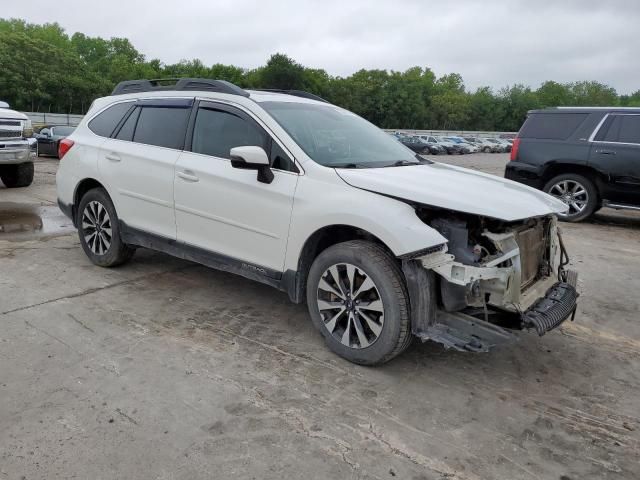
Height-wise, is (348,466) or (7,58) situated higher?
(7,58)

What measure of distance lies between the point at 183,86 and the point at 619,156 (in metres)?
6.87

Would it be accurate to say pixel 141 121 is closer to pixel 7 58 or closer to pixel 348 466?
pixel 348 466

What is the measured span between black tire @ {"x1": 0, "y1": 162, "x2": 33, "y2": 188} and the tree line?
53134 mm

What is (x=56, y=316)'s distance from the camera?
4.19 meters

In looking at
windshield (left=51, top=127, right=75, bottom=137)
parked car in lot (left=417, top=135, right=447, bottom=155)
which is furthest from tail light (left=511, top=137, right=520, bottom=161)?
parked car in lot (left=417, top=135, right=447, bottom=155)

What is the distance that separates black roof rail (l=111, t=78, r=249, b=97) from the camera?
4.39m

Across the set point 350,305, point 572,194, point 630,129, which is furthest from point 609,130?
point 350,305

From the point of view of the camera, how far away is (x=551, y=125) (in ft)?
29.9

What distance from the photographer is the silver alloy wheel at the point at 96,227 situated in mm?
5230

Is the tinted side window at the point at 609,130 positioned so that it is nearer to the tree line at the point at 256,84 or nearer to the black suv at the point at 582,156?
the black suv at the point at 582,156

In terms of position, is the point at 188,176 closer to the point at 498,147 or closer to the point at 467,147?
the point at 467,147

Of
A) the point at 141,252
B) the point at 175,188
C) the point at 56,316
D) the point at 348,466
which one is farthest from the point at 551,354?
the point at 141,252

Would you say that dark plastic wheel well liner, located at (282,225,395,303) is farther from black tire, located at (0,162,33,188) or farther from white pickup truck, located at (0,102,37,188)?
black tire, located at (0,162,33,188)

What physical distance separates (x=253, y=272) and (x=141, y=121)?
2.00 metres
